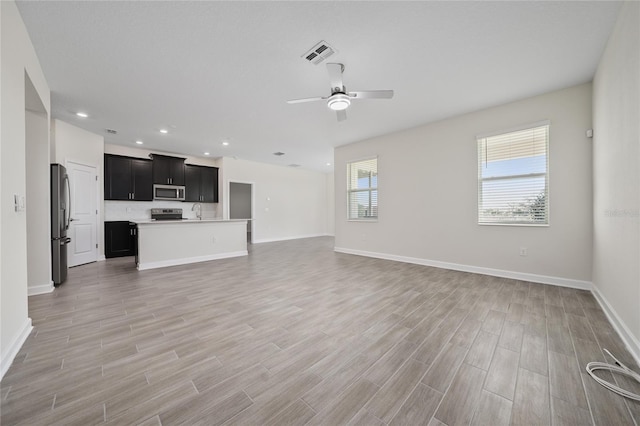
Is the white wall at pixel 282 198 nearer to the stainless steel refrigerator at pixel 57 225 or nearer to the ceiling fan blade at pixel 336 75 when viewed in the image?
the stainless steel refrigerator at pixel 57 225

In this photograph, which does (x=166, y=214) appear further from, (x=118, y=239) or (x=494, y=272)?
(x=494, y=272)

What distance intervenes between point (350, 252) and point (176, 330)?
455 centimetres

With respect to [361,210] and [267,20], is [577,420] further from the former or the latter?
[361,210]

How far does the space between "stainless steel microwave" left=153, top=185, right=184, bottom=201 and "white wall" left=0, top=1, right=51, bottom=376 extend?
4771 mm

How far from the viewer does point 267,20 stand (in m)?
2.19

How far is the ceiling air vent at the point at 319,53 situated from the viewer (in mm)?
2502

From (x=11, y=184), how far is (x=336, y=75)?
9.56ft

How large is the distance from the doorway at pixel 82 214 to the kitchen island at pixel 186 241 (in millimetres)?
1102

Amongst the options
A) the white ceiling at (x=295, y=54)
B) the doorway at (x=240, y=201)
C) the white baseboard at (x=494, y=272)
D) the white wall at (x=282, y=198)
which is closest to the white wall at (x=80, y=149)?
the white ceiling at (x=295, y=54)

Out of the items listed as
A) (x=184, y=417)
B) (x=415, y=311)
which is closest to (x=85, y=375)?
(x=184, y=417)

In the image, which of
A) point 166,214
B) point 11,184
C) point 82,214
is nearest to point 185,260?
point 82,214

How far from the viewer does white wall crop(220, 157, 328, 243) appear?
8.09 metres

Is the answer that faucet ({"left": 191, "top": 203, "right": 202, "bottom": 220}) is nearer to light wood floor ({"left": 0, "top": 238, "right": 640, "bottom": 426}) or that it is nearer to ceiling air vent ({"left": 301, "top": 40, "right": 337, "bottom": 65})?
light wood floor ({"left": 0, "top": 238, "right": 640, "bottom": 426})

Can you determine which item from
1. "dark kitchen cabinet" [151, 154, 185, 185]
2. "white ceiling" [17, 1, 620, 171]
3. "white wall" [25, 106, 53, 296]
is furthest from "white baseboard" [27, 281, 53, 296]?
"dark kitchen cabinet" [151, 154, 185, 185]
